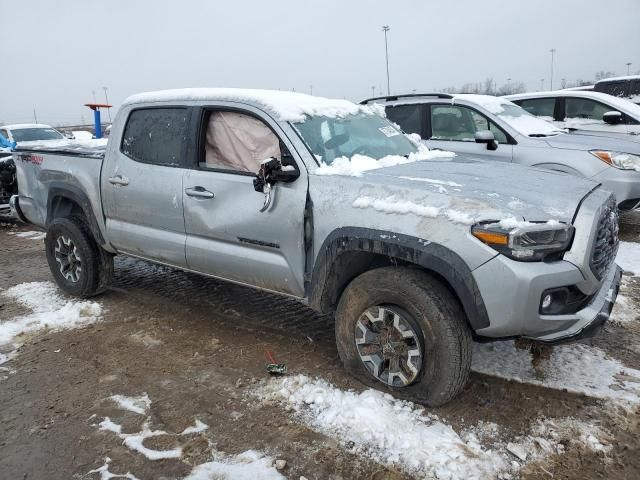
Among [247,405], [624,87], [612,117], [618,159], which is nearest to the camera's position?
[247,405]

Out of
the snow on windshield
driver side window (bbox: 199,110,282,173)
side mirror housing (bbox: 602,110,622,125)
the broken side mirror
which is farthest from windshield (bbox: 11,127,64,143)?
side mirror housing (bbox: 602,110,622,125)

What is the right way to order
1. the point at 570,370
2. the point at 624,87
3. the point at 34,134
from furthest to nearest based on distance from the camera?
the point at 34,134 < the point at 624,87 < the point at 570,370

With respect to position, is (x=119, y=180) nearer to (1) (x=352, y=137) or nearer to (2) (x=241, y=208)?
(2) (x=241, y=208)

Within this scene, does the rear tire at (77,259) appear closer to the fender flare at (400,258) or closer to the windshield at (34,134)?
the fender flare at (400,258)

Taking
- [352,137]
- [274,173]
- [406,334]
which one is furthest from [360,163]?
[406,334]

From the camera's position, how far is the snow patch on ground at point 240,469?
2.49m

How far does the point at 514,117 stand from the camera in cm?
665

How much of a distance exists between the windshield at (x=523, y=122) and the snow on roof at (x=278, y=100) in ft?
9.29

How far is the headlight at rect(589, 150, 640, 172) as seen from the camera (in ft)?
20.2

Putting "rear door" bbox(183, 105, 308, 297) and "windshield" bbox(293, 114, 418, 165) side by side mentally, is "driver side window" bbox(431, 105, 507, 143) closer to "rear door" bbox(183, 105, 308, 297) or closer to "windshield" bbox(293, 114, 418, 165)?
"windshield" bbox(293, 114, 418, 165)

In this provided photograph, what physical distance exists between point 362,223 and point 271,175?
0.69 metres

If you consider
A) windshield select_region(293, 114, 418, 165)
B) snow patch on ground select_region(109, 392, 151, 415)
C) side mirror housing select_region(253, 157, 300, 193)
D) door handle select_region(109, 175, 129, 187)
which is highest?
windshield select_region(293, 114, 418, 165)

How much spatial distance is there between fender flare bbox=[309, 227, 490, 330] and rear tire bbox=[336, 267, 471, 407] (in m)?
0.10

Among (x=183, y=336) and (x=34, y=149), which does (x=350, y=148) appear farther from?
(x=34, y=149)
